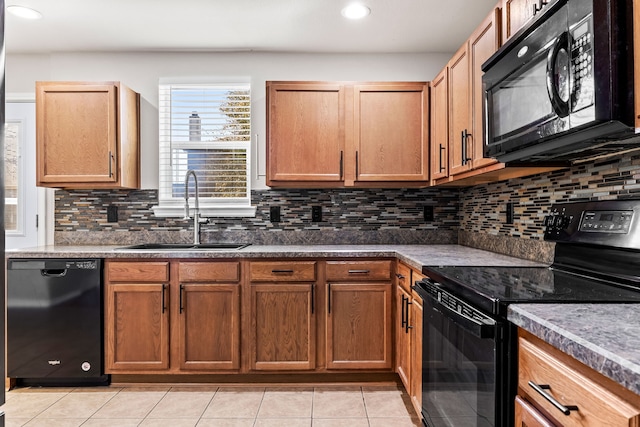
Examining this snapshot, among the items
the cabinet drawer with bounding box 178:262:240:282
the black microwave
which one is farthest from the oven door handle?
the cabinet drawer with bounding box 178:262:240:282

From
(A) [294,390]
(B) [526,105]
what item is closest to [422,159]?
(B) [526,105]

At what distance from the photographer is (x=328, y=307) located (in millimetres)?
2578

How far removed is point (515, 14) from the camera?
1.70 meters

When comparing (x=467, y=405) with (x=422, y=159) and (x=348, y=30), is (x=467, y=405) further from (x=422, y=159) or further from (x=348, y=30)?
(x=348, y=30)

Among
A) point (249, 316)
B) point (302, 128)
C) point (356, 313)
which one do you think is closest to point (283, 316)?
point (249, 316)

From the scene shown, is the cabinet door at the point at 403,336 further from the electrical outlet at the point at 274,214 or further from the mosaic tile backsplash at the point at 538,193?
the electrical outlet at the point at 274,214

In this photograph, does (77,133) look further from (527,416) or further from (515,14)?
(527,416)

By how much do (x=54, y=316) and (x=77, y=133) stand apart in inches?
48.9

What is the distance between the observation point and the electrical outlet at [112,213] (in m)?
3.12

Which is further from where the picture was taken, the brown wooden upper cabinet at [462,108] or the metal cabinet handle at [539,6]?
the brown wooden upper cabinet at [462,108]

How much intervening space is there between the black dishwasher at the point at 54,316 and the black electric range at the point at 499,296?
204 cm

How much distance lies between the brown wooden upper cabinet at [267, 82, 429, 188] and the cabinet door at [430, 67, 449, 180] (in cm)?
7

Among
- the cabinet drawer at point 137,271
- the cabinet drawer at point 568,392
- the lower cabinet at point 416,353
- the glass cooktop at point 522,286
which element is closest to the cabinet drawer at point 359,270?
the lower cabinet at point 416,353

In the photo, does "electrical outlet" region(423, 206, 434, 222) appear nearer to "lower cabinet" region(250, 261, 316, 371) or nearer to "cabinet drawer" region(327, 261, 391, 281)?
"cabinet drawer" region(327, 261, 391, 281)
